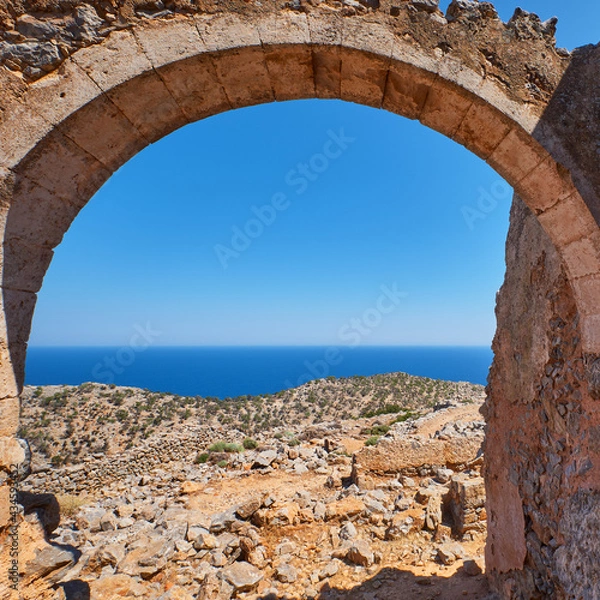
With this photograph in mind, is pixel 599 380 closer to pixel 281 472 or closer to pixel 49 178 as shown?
pixel 49 178

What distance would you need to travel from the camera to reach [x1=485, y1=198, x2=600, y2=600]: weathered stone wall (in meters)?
2.53

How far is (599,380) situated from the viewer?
2.35 m

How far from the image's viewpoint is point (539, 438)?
3.16m

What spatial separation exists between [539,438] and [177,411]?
20.6 meters

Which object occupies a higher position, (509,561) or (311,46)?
(311,46)

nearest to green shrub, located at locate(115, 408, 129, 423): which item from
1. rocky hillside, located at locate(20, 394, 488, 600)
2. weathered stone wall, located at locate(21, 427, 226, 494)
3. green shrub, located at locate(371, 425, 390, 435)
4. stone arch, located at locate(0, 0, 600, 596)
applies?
weathered stone wall, located at locate(21, 427, 226, 494)

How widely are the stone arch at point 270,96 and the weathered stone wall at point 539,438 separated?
48cm

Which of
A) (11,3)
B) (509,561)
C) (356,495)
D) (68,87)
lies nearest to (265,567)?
(356,495)

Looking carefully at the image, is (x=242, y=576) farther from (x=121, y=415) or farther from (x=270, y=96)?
(x=121, y=415)

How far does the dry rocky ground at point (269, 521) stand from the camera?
4.40m

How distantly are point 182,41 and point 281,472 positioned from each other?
10.1 m

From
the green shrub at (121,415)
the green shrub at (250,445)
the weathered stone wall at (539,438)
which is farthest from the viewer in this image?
the green shrub at (121,415)

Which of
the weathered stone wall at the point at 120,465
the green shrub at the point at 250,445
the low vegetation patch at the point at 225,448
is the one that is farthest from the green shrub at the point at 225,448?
the weathered stone wall at the point at 120,465

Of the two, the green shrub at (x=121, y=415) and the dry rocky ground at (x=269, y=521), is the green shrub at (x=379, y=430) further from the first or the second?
the green shrub at (x=121, y=415)
